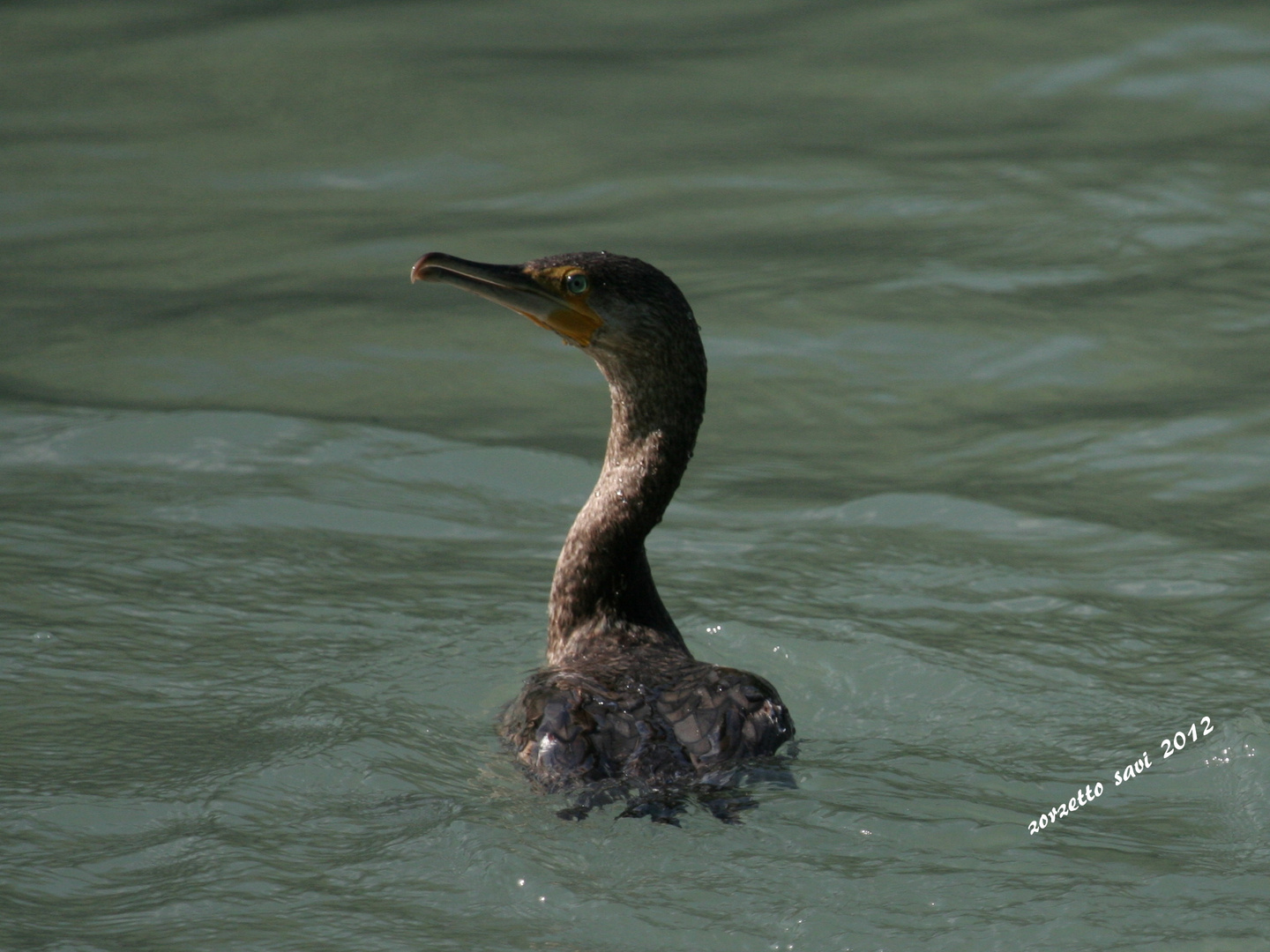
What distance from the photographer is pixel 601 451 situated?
7941mm

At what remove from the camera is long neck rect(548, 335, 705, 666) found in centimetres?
549

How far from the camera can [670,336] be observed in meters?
5.39

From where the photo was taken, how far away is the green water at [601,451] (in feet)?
14.7

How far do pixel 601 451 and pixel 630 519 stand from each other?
2.41m

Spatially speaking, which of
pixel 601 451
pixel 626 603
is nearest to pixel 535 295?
pixel 626 603

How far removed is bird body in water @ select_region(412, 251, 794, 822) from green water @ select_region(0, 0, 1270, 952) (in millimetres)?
163
